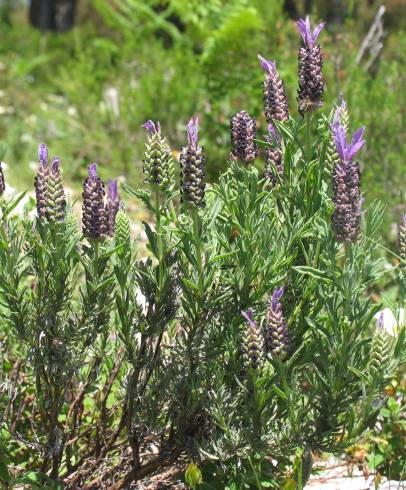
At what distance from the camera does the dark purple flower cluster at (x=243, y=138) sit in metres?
1.99

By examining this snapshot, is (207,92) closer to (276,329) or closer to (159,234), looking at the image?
(159,234)

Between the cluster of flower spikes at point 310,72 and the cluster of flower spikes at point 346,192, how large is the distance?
0.17 m

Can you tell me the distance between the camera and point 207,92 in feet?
18.7

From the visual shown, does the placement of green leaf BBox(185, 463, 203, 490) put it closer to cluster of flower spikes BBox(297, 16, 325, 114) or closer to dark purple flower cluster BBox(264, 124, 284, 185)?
dark purple flower cluster BBox(264, 124, 284, 185)

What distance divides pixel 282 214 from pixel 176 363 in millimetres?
513

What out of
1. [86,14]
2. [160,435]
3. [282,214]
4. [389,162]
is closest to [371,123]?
[389,162]

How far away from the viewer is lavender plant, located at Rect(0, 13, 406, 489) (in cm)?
186

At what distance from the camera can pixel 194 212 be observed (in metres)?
1.81

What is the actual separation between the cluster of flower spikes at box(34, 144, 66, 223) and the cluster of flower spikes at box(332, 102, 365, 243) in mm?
684

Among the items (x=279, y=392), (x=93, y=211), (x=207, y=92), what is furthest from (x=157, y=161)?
(x=207, y=92)

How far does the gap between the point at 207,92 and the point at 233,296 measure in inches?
151

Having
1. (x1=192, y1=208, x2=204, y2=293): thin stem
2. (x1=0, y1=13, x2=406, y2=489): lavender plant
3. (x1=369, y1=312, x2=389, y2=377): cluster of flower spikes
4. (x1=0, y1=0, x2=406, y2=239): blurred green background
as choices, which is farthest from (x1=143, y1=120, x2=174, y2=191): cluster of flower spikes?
(x1=0, y1=0, x2=406, y2=239): blurred green background

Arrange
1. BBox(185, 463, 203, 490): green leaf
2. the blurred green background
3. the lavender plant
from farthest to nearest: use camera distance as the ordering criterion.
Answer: the blurred green background < BBox(185, 463, 203, 490): green leaf < the lavender plant

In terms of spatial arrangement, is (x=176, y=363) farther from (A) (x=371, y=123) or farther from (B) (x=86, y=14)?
(B) (x=86, y=14)
